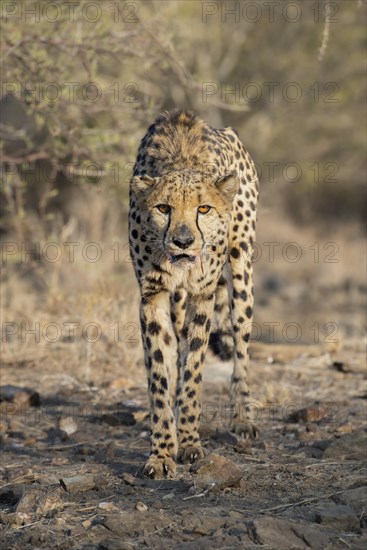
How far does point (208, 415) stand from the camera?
239 inches

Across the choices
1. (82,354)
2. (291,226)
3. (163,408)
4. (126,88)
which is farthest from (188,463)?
(291,226)

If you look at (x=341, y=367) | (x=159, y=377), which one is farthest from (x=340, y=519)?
(x=341, y=367)

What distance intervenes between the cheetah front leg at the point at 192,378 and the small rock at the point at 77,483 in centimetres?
72

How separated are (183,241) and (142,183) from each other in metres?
0.47

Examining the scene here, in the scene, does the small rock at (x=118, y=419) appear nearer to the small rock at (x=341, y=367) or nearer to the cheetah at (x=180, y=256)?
the cheetah at (x=180, y=256)

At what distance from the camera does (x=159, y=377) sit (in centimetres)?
508

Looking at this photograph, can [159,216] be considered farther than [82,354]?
No

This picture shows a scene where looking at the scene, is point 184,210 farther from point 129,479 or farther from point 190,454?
point 129,479

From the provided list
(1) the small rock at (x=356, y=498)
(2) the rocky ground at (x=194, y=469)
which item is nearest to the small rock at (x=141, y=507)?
(2) the rocky ground at (x=194, y=469)

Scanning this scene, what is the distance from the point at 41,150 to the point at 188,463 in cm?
372

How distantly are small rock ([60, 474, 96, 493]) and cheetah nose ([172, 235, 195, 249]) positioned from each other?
1.17m

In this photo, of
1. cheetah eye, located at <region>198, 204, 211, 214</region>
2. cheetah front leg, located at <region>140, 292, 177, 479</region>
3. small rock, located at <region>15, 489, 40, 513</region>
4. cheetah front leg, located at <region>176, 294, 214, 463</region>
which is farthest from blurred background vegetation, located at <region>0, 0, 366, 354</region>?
small rock, located at <region>15, 489, 40, 513</region>

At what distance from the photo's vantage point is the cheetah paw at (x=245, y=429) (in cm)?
556

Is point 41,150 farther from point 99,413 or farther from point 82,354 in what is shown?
point 99,413
